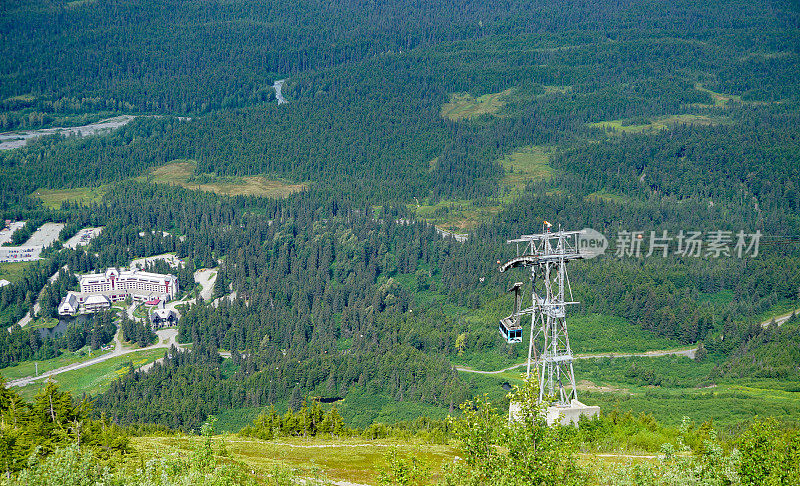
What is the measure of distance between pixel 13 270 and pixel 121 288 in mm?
29134

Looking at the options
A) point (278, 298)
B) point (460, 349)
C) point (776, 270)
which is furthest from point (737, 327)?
point (278, 298)

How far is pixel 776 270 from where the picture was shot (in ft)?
480

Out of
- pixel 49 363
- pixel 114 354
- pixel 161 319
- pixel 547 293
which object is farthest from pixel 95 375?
pixel 547 293

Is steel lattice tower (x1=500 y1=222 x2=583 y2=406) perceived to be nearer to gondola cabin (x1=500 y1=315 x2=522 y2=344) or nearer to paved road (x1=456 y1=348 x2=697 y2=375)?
gondola cabin (x1=500 y1=315 x2=522 y2=344)

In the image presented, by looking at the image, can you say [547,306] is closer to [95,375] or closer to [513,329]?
[513,329]

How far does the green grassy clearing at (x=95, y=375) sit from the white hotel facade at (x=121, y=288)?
78.9ft

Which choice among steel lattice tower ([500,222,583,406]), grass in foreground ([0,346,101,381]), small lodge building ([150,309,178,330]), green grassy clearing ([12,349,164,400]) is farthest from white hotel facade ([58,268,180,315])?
steel lattice tower ([500,222,583,406])

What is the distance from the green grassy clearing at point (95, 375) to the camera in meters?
131

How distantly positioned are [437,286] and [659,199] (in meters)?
60.0

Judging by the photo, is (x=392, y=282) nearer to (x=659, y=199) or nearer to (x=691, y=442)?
(x=659, y=199)

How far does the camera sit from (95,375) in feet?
451

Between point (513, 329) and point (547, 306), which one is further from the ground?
point (547, 306)

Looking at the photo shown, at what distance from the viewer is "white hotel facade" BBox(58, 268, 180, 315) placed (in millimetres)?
167500

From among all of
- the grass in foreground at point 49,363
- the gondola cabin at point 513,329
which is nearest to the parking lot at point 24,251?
the grass in foreground at point 49,363
